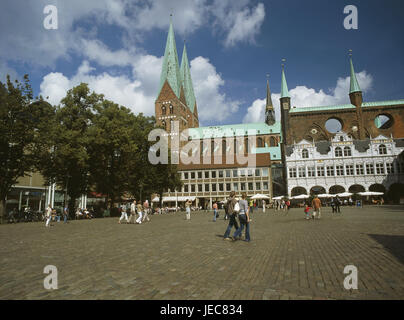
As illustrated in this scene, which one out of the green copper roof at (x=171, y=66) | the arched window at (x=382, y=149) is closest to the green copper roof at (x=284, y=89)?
the arched window at (x=382, y=149)

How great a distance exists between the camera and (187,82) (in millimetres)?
102125

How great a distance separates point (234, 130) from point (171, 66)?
99.1 ft

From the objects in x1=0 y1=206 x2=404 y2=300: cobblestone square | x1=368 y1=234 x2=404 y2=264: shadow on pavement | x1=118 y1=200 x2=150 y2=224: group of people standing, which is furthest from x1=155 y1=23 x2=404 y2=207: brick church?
x1=0 y1=206 x2=404 y2=300: cobblestone square

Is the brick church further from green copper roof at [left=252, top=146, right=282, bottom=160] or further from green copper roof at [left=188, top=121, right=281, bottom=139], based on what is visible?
green copper roof at [left=188, top=121, right=281, bottom=139]

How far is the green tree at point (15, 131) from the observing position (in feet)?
77.5

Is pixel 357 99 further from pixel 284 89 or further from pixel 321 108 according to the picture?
pixel 284 89

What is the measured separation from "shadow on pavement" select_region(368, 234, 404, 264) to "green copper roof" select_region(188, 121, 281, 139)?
86973 mm

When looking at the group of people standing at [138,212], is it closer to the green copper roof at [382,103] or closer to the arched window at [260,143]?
the green copper roof at [382,103]

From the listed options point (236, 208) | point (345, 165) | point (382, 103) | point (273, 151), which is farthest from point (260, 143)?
point (236, 208)

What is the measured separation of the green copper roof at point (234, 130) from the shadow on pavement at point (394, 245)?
Result: 285ft

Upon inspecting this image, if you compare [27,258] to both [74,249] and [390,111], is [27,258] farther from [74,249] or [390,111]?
[390,111]

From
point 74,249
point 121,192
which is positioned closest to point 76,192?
point 121,192

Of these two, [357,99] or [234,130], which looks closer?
[357,99]

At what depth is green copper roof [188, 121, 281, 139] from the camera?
9725cm
